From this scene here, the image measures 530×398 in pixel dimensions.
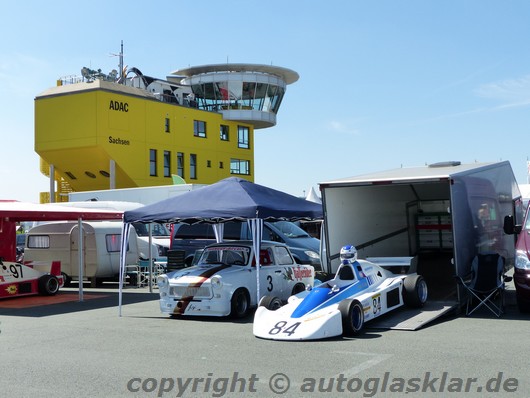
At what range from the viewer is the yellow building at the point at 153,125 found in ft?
156

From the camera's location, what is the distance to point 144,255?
22703 millimetres

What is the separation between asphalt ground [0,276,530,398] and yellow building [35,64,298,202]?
34.9 metres

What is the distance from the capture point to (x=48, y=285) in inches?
688

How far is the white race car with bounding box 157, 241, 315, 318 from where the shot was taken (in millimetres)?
12250

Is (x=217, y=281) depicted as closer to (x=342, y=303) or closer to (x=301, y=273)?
(x=301, y=273)

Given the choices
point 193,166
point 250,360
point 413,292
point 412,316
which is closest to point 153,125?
point 193,166

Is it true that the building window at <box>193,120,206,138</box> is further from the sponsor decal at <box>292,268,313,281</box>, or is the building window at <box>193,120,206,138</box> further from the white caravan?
the sponsor decal at <box>292,268,313,281</box>

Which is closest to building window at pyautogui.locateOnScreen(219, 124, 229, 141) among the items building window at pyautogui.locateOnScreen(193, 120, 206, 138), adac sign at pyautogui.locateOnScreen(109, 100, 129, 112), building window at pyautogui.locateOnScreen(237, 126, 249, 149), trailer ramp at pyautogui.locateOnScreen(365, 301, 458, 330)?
building window at pyautogui.locateOnScreen(237, 126, 249, 149)

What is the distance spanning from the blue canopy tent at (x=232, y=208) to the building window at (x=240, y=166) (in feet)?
146

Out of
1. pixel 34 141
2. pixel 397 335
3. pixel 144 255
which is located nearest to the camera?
pixel 397 335

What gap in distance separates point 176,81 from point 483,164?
172 feet

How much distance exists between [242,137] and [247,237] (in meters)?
40.2

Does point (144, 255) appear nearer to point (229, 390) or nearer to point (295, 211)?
point (295, 211)

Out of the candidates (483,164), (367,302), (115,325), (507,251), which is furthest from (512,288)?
(115,325)
